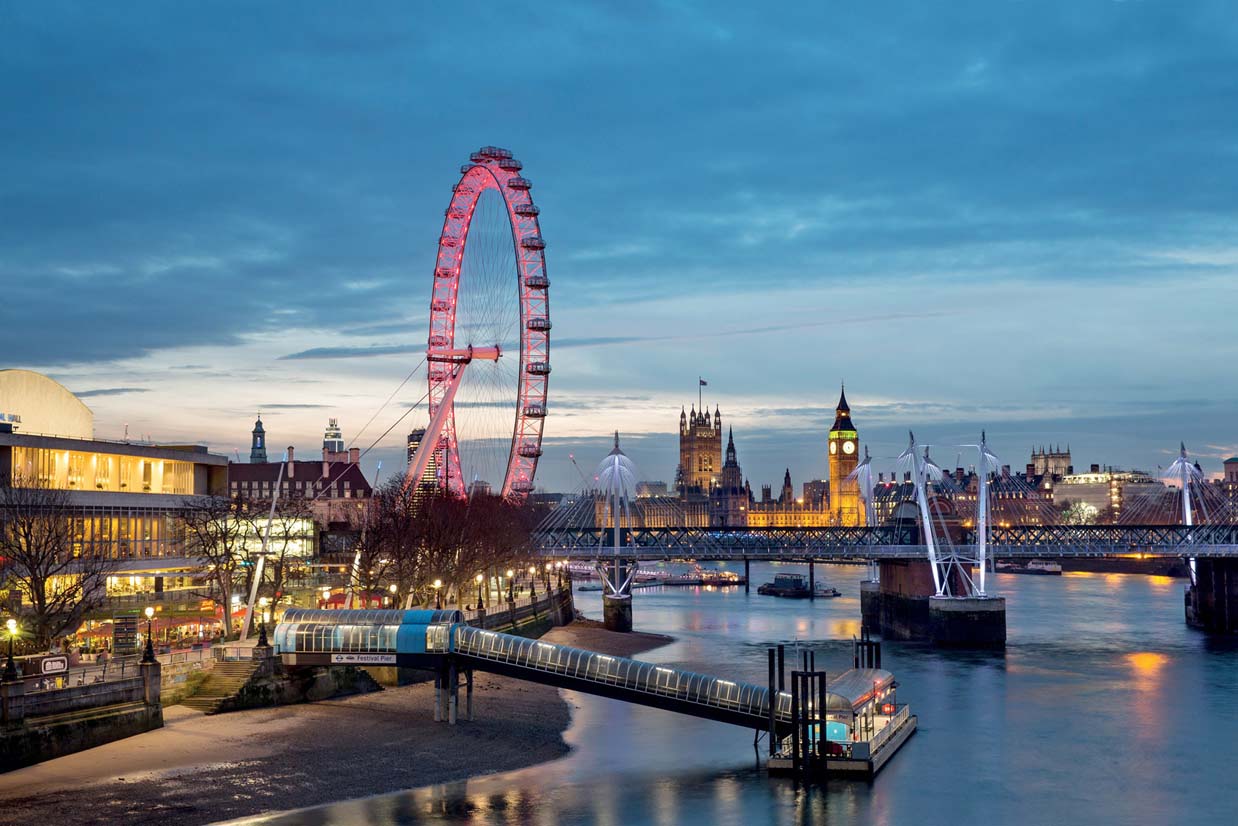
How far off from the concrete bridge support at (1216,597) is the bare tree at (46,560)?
249ft

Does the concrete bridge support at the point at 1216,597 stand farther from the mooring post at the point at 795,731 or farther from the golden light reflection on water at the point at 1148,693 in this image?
the mooring post at the point at 795,731

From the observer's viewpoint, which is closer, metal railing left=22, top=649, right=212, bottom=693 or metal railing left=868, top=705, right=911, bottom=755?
metal railing left=22, top=649, right=212, bottom=693

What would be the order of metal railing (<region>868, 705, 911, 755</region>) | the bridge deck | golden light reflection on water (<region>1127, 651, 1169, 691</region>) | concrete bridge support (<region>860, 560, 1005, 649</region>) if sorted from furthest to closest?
the bridge deck
concrete bridge support (<region>860, 560, 1005, 649</region>)
golden light reflection on water (<region>1127, 651, 1169, 691</region>)
metal railing (<region>868, 705, 911, 755</region>)

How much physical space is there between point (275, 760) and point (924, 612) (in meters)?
66.5

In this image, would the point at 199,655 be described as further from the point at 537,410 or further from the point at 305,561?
the point at 537,410

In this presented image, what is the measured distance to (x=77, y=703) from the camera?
4525 cm

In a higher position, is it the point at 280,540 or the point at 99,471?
the point at 99,471

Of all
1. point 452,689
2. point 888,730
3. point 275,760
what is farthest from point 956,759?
point 275,760

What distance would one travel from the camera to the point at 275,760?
45.3 meters

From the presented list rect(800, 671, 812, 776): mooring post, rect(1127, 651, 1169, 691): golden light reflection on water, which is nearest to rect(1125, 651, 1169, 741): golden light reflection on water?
rect(1127, 651, 1169, 691): golden light reflection on water

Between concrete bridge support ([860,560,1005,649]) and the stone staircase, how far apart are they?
37286 millimetres

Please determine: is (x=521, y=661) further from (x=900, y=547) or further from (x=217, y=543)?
(x=900, y=547)

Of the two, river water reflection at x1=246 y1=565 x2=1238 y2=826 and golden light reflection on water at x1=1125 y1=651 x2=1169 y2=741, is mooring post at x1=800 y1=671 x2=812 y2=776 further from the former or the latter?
golden light reflection on water at x1=1125 y1=651 x2=1169 y2=741

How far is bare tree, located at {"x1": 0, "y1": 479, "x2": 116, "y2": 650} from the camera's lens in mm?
54625
